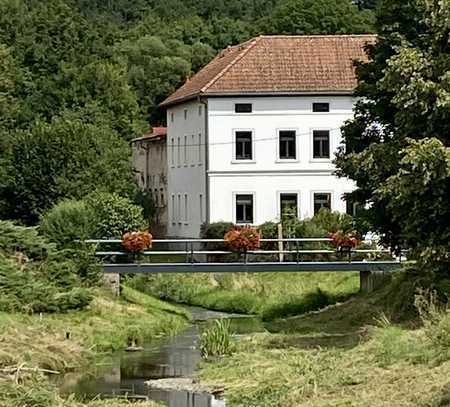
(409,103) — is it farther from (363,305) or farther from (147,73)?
(147,73)

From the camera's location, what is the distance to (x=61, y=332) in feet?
101

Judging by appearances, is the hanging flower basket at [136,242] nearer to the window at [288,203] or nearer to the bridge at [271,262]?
the bridge at [271,262]

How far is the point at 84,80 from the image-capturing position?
63344 millimetres

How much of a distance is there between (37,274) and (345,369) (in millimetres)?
13717

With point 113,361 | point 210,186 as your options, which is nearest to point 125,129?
point 210,186

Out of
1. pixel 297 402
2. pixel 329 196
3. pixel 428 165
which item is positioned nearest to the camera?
pixel 297 402

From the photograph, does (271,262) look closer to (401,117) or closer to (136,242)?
(136,242)

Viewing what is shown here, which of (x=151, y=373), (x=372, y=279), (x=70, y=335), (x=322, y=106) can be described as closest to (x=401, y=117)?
(x=151, y=373)

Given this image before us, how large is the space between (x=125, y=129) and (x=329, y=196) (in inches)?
561

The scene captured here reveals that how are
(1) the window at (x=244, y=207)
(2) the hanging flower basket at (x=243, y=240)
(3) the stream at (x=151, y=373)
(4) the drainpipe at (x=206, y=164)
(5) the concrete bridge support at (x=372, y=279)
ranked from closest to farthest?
(3) the stream at (x=151, y=373), (5) the concrete bridge support at (x=372, y=279), (2) the hanging flower basket at (x=243, y=240), (4) the drainpipe at (x=206, y=164), (1) the window at (x=244, y=207)

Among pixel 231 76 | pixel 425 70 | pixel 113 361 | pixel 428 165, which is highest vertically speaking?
pixel 231 76

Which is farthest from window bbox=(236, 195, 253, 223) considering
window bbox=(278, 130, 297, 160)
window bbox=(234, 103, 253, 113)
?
window bbox=(234, 103, 253, 113)

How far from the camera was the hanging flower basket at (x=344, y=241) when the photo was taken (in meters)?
39.6

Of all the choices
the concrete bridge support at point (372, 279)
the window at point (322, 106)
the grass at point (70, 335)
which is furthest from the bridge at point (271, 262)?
the window at point (322, 106)
